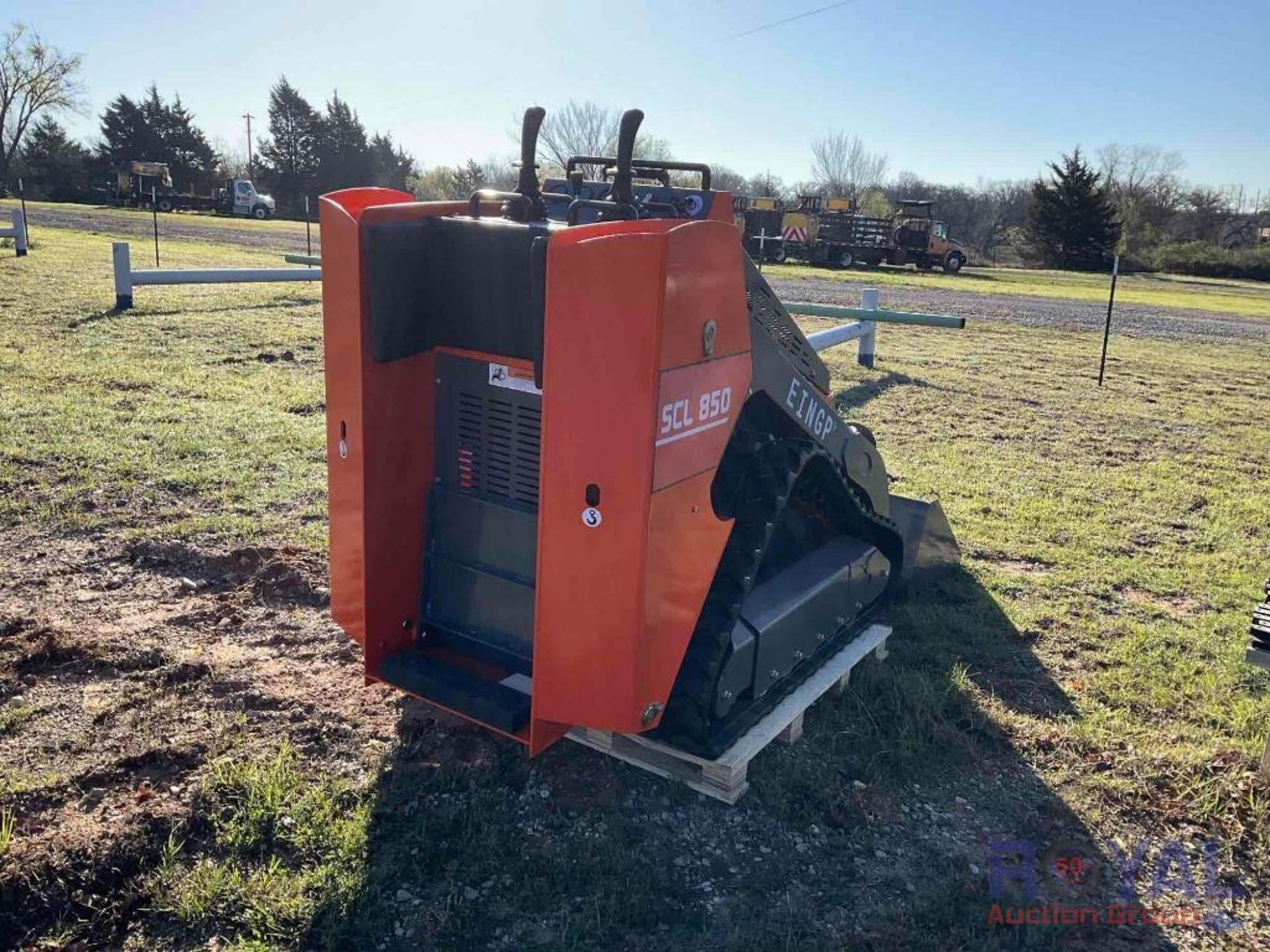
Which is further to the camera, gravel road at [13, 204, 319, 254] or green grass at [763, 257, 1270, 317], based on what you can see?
gravel road at [13, 204, 319, 254]

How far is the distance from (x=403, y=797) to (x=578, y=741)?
2.12 feet

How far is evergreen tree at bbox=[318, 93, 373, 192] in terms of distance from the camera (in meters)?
62.1

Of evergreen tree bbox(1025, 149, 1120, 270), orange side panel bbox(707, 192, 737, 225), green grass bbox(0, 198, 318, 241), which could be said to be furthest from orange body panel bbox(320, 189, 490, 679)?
evergreen tree bbox(1025, 149, 1120, 270)

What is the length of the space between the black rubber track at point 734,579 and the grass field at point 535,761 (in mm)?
256

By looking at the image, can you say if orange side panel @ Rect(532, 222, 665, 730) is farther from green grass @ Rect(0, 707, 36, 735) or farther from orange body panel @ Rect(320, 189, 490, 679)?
green grass @ Rect(0, 707, 36, 735)

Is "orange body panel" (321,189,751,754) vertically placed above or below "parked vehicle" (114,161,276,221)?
below

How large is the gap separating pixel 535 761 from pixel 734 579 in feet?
3.32

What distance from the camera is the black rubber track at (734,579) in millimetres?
3244

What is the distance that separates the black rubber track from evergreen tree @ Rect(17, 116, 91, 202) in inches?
2362

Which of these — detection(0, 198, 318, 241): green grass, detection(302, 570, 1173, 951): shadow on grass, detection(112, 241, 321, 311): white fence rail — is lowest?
detection(302, 570, 1173, 951): shadow on grass

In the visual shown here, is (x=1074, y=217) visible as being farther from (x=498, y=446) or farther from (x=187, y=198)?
(x=498, y=446)

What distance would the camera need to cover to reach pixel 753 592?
3.76 metres

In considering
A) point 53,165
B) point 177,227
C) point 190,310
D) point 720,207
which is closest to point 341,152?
point 53,165

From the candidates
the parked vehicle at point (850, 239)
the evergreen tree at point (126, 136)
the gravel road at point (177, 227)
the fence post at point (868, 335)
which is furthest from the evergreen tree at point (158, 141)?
the fence post at point (868, 335)
